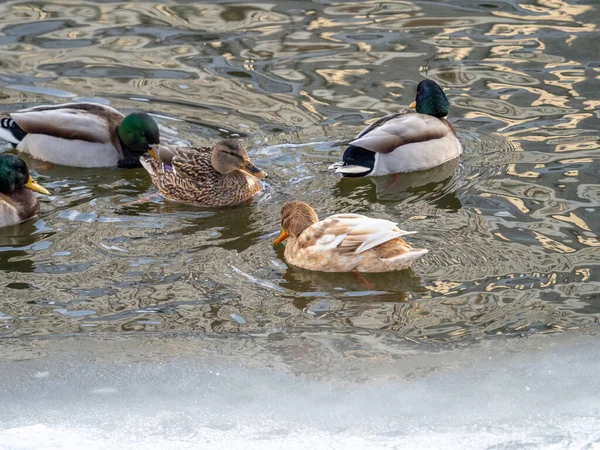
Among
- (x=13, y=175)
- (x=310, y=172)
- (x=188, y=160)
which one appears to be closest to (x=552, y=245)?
(x=310, y=172)

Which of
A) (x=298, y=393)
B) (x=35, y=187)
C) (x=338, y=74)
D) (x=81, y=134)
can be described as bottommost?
(x=298, y=393)

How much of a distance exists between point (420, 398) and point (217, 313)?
1474 millimetres

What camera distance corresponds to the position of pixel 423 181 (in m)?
8.42

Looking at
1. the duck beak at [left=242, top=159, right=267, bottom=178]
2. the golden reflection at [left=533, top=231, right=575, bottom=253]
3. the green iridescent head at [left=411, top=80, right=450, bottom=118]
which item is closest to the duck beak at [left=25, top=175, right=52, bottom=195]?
the duck beak at [left=242, top=159, right=267, bottom=178]

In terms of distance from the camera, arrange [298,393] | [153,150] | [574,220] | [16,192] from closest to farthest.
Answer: [298,393], [574,220], [16,192], [153,150]

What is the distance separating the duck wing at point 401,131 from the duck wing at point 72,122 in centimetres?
215

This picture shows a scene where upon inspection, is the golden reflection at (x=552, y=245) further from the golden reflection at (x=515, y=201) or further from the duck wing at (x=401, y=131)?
the duck wing at (x=401, y=131)

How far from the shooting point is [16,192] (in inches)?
306

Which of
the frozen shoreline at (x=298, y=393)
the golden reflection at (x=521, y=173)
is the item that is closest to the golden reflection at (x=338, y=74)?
the golden reflection at (x=521, y=173)

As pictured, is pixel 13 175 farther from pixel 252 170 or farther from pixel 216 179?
pixel 252 170

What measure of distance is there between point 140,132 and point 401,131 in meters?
2.09

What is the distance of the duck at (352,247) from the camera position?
652 cm

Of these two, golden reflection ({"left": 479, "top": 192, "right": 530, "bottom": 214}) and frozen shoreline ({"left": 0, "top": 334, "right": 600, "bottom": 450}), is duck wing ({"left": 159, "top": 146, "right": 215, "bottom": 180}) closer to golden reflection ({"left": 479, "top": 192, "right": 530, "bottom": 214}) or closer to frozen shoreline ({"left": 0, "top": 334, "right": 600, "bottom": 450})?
Result: golden reflection ({"left": 479, "top": 192, "right": 530, "bottom": 214})

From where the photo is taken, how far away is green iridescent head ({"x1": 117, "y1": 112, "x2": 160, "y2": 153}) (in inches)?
345
